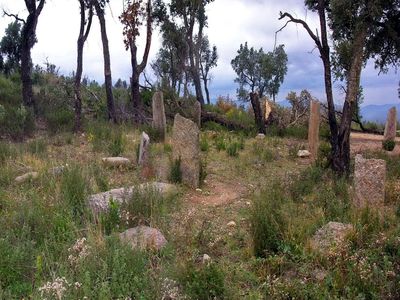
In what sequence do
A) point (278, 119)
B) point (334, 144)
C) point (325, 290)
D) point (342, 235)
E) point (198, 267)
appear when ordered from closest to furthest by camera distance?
point (325, 290) → point (198, 267) → point (342, 235) → point (334, 144) → point (278, 119)

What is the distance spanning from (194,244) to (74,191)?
2253 mm

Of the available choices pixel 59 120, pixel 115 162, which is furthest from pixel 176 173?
pixel 59 120

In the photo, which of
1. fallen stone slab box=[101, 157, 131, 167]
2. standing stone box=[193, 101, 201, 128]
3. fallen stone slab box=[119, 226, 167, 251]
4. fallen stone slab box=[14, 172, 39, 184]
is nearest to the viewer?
fallen stone slab box=[119, 226, 167, 251]

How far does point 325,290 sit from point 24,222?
142 inches

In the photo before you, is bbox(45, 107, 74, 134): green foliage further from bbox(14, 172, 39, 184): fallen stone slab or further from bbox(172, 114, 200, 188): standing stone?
bbox(172, 114, 200, 188): standing stone

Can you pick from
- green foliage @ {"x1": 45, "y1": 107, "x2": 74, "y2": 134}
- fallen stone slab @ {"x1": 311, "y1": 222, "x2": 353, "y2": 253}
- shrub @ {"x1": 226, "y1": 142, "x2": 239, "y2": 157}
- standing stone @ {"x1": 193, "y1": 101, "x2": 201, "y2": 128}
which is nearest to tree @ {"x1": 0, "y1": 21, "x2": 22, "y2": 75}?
green foliage @ {"x1": 45, "y1": 107, "x2": 74, "y2": 134}

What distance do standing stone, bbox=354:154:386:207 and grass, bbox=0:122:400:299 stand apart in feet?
0.87

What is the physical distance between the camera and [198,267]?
498 cm

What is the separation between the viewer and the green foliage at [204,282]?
447 centimetres

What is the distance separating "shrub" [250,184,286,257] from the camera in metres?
5.78

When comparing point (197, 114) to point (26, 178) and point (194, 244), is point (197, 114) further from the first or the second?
point (194, 244)

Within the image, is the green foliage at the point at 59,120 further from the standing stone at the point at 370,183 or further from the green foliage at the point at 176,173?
the standing stone at the point at 370,183

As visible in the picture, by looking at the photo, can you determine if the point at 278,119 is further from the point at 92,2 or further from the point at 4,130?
the point at 4,130

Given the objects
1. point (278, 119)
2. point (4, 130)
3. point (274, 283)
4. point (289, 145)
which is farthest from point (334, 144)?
point (4, 130)
